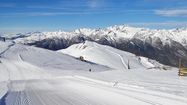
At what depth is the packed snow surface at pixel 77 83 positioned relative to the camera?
1927 centimetres

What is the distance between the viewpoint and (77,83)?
110 ft

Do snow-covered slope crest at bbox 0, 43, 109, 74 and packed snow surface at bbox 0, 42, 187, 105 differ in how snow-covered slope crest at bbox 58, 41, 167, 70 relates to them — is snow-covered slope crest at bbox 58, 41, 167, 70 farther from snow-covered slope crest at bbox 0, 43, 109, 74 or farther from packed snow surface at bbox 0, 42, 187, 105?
snow-covered slope crest at bbox 0, 43, 109, 74

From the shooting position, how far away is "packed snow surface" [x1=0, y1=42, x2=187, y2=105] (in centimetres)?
1927

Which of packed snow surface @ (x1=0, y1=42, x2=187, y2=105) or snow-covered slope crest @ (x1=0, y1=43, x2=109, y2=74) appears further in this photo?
snow-covered slope crest @ (x1=0, y1=43, x2=109, y2=74)

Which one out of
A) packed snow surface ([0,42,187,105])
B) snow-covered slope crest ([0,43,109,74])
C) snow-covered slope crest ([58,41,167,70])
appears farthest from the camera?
snow-covered slope crest ([58,41,167,70])

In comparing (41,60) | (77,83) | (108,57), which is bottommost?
(77,83)

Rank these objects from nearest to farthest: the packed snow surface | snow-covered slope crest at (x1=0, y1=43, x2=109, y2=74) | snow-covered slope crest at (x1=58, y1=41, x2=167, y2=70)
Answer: the packed snow surface
snow-covered slope crest at (x1=0, y1=43, x2=109, y2=74)
snow-covered slope crest at (x1=58, y1=41, x2=167, y2=70)

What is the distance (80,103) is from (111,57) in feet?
447

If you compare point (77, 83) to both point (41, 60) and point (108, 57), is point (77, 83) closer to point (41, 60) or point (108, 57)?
point (41, 60)

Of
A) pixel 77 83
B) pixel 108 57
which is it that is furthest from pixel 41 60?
pixel 108 57

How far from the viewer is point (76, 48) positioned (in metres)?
189

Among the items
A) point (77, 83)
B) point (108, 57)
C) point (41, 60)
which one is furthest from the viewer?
point (108, 57)

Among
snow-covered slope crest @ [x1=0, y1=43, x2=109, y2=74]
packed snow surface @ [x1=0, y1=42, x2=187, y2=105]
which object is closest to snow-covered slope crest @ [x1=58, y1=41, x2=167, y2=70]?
packed snow surface @ [x1=0, y1=42, x2=187, y2=105]

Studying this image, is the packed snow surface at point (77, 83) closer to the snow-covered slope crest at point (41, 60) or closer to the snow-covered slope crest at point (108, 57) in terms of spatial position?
the snow-covered slope crest at point (41, 60)
